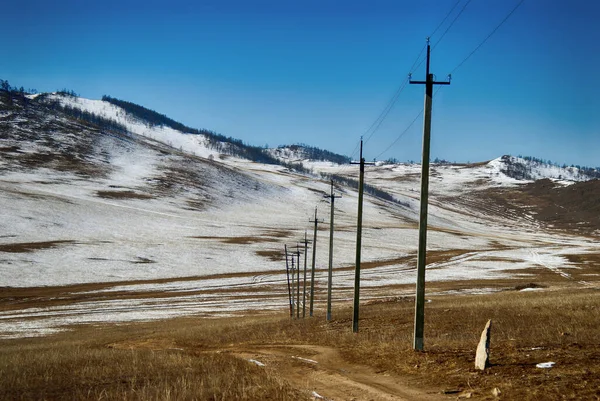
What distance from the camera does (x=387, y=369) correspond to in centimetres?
1593

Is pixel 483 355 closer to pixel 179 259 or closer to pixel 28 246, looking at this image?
pixel 179 259

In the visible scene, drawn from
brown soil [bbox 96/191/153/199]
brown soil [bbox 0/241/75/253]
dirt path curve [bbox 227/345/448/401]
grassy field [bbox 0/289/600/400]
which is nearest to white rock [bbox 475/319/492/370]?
grassy field [bbox 0/289/600/400]

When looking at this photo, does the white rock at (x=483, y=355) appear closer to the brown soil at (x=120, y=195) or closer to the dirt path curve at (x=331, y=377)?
the dirt path curve at (x=331, y=377)

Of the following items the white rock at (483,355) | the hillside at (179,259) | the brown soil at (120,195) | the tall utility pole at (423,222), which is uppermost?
the tall utility pole at (423,222)

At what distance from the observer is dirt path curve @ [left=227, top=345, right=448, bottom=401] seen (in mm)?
12703

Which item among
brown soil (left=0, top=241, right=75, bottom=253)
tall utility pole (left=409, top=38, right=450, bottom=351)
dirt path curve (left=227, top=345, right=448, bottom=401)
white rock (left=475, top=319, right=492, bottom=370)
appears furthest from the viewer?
brown soil (left=0, top=241, right=75, bottom=253)

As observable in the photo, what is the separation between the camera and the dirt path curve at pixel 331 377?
1270 centimetres

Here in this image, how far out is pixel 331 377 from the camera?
15.3 metres

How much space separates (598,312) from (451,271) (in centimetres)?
8301

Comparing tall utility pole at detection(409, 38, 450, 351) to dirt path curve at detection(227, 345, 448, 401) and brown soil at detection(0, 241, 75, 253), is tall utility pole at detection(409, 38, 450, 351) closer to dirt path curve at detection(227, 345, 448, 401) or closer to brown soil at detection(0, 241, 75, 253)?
dirt path curve at detection(227, 345, 448, 401)

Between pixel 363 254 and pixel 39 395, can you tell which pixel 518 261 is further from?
pixel 39 395

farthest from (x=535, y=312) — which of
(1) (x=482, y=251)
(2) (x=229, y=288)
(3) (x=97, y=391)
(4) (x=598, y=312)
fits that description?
(1) (x=482, y=251)

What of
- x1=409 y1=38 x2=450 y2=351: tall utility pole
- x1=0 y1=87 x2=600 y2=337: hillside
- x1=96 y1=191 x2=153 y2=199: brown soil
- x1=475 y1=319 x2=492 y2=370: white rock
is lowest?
x1=0 y1=87 x2=600 y2=337: hillside

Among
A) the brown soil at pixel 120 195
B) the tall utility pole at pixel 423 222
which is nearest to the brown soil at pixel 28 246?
the brown soil at pixel 120 195
